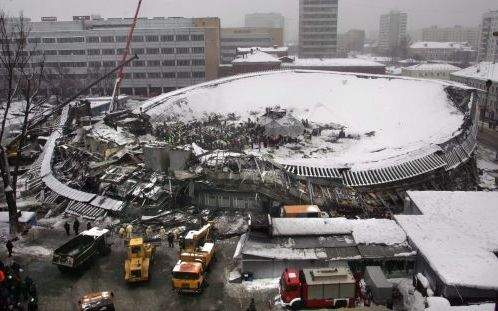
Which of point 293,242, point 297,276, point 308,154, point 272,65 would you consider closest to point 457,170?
point 308,154

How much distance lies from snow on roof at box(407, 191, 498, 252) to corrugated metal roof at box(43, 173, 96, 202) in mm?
18189

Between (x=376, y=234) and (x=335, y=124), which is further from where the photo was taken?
(x=335, y=124)

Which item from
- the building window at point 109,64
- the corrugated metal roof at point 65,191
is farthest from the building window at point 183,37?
the corrugated metal roof at point 65,191

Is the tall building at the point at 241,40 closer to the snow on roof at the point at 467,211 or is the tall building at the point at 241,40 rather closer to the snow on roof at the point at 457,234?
the snow on roof at the point at 467,211

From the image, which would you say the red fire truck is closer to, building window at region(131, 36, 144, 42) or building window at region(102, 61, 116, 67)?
building window at region(131, 36, 144, 42)

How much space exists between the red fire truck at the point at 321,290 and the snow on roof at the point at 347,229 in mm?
3378

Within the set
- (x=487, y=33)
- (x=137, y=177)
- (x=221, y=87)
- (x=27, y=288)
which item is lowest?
(x=27, y=288)

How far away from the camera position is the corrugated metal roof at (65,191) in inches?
953

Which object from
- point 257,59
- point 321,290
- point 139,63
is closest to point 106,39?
point 139,63

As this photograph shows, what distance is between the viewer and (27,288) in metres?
15.6

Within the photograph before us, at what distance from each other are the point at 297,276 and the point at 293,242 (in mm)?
2684

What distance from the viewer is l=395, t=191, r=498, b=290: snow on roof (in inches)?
590

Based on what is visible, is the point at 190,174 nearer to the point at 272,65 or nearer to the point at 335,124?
the point at 335,124

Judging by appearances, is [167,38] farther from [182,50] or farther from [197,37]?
[197,37]
